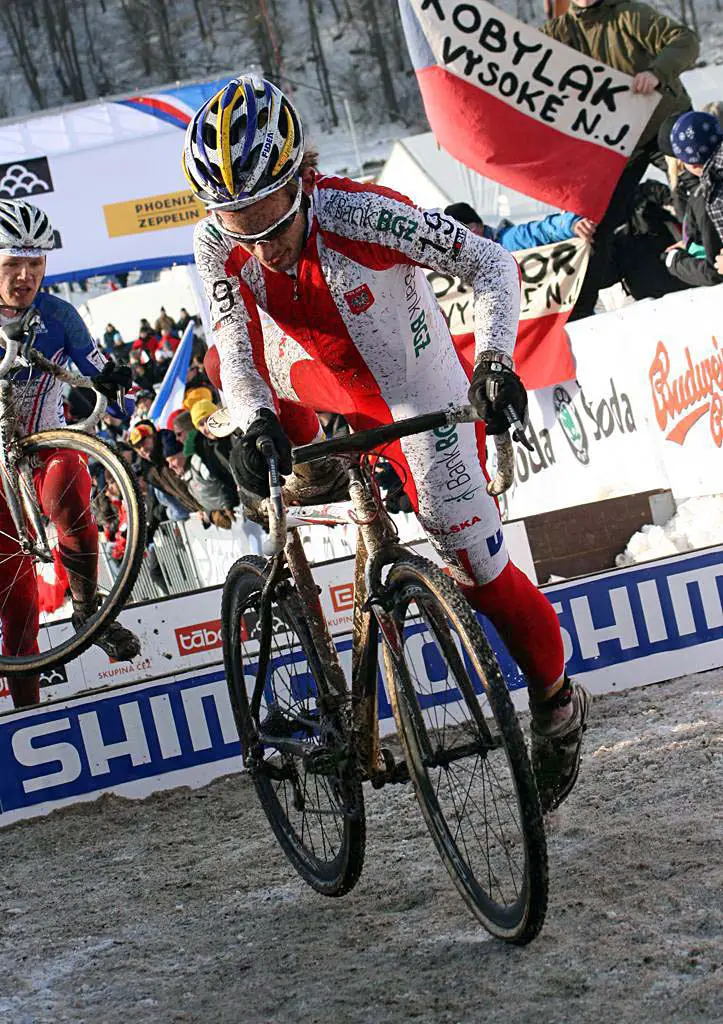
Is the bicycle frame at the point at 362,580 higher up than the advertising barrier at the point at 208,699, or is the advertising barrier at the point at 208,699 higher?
the bicycle frame at the point at 362,580

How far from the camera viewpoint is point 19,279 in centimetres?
554

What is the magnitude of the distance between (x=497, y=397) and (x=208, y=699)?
2961 mm

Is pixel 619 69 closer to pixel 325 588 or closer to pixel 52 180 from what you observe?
pixel 325 588

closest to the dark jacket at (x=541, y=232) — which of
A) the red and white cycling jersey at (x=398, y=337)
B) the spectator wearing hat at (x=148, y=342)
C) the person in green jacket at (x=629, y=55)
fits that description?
the person in green jacket at (x=629, y=55)

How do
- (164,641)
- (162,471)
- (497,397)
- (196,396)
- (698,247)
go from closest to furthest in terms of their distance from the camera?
(497,397), (164,641), (698,247), (162,471), (196,396)

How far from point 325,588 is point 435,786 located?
8.92ft

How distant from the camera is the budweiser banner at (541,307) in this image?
916 centimetres

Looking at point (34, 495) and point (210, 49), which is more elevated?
point (210, 49)

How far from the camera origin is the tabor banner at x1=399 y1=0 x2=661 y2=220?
8.75 metres

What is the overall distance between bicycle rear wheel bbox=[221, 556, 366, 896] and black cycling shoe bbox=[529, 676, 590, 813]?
716 mm

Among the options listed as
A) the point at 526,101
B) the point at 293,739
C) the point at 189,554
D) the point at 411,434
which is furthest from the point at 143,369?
the point at 411,434

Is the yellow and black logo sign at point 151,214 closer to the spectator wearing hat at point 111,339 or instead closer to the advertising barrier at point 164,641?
the advertising barrier at point 164,641

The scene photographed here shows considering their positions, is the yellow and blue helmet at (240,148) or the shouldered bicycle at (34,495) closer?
the yellow and blue helmet at (240,148)

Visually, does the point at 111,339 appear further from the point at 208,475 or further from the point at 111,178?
the point at 208,475
